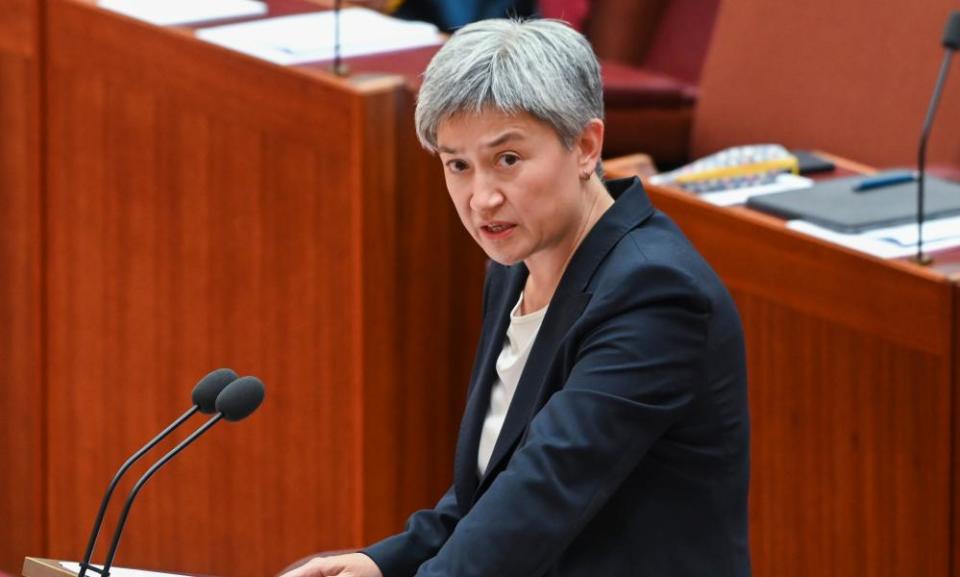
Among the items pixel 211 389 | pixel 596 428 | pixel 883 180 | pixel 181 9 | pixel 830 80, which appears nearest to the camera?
pixel 596 428

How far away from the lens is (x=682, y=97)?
119 inches

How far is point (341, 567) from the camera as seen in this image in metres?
1.51

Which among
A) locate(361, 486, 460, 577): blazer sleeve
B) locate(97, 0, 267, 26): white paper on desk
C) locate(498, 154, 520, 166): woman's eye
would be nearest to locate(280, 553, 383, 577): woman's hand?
locate(361, 486, 460, 577): blazer sleeve

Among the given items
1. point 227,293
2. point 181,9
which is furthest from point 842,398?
point 181,9

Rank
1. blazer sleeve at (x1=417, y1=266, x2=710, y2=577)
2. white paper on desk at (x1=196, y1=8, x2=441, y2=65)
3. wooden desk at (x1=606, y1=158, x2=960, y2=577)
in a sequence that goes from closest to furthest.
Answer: blazer sleeve at (x1=417, y1=266, x2=710, y2=577) → wooden desk at (x1=606, y1=158, x2=960, y2=577) → white paper on desk at (x1=196, y1=8, x2=441, y2=65)

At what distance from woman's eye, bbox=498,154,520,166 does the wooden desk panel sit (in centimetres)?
141

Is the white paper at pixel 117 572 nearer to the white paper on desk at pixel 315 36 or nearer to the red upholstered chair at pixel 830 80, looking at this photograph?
the white paper on desk at pixel 315 36

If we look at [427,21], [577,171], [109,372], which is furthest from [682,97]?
[577,171]

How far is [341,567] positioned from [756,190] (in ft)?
2.93

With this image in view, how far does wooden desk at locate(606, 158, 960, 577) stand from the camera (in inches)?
72.7

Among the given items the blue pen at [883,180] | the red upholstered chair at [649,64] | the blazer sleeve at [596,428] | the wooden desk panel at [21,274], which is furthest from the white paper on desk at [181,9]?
the blazer sleeve at [596,428]

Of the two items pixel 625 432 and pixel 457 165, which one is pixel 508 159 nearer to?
pixel 457 165

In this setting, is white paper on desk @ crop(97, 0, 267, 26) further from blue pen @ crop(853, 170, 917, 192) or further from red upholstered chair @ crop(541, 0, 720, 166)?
blue pen @ crop(853, 170, 917, 192)

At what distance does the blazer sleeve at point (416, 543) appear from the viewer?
154cm
